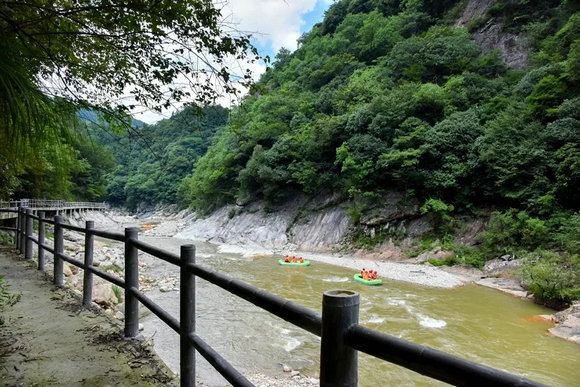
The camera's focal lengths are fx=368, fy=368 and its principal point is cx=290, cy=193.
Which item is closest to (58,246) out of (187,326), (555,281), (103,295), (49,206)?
(103,295)

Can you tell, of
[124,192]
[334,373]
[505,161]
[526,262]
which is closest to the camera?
[334,373]

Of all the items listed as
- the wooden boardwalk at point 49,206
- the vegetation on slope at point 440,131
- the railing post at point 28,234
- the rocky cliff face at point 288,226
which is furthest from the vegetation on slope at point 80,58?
the rocky cliff face at point 288,226

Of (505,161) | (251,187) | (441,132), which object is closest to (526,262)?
(505,161)

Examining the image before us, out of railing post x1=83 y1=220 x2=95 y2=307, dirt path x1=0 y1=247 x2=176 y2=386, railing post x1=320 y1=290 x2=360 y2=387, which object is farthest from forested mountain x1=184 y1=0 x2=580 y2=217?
railing post x1=320 y1=290 x2=360 y2=387

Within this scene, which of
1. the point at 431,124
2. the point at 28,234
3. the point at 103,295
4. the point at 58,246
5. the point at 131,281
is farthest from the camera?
the point at 431,124

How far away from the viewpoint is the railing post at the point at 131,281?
11.0 ft

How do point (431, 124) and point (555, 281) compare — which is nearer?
point (555, 281)

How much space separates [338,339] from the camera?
1207 millimetres

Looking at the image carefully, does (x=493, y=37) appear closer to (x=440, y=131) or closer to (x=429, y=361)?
(x=440, y=131)

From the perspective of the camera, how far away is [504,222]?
16.6 m

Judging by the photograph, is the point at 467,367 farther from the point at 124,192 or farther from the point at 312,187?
the point at 124,192

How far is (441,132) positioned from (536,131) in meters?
4.65

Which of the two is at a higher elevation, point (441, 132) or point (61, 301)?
point (441, 132)

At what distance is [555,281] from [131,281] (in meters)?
12.4
